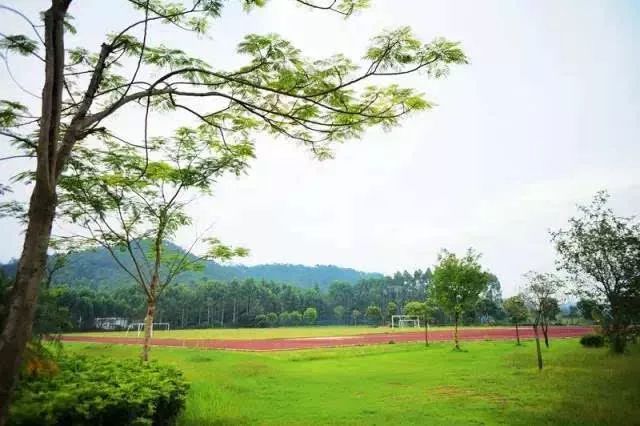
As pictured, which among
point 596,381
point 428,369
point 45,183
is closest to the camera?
point 45,183

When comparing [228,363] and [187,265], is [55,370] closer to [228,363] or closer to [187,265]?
[187,265]

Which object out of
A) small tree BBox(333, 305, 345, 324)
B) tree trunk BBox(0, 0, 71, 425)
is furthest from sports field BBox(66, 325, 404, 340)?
tree trunk BBox(0, 0, 71, 425)

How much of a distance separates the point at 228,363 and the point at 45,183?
1740cm

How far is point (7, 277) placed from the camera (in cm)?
566

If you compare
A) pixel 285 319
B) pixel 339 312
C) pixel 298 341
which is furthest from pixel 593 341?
pixel 339 312

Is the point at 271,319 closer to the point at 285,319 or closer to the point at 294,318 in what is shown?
the point at 285,319

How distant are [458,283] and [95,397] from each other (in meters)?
24.1

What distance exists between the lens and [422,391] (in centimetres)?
1160

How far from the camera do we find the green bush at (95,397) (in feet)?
14.6

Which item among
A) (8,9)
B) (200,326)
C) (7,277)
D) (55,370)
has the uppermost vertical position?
(8,9)

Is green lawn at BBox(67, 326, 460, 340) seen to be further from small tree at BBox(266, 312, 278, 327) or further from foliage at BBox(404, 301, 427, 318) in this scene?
small tree at BBox(266, 312, 278, 327)

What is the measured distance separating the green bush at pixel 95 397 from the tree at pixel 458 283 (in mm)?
21593

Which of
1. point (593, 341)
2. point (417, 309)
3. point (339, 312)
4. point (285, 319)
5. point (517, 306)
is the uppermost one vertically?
point (517, 306)

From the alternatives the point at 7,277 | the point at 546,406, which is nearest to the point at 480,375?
the point at 546,406
